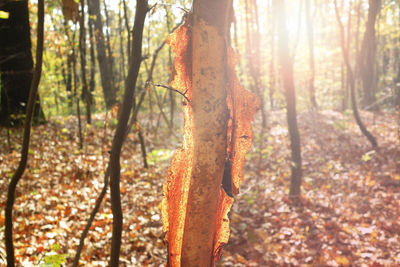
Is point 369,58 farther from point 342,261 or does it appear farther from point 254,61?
point 342,261

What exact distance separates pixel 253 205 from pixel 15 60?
7.76 meters

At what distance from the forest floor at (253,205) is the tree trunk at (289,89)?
43 centimetres

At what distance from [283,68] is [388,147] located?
4.22 meters

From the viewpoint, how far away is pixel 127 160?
8141 mm

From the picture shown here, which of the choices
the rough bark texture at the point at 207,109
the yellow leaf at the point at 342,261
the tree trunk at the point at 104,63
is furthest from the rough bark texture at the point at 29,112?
the tree trunk at the point at 104,63

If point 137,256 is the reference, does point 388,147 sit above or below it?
above

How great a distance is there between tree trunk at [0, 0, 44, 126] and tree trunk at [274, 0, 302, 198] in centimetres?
636

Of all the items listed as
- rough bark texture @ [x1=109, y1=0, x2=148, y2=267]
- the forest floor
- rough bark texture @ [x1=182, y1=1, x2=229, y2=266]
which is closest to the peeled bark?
rough bark texture @ [x1=182, y1=1, x2=229, y2=266]

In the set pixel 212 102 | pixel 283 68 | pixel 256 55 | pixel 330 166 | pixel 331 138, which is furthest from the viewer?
pixel 256 55

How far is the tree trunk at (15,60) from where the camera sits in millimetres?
8008

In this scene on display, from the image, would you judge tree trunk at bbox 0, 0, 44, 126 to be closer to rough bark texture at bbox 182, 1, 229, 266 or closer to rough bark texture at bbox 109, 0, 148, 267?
rough bark texture at bbox 109, 0, 148, 267

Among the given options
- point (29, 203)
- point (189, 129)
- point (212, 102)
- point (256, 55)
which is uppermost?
point (256, 55)

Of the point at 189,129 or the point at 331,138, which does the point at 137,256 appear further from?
the point at 331,138

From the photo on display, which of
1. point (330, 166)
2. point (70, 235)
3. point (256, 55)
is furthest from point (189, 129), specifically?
point (256, 55)
